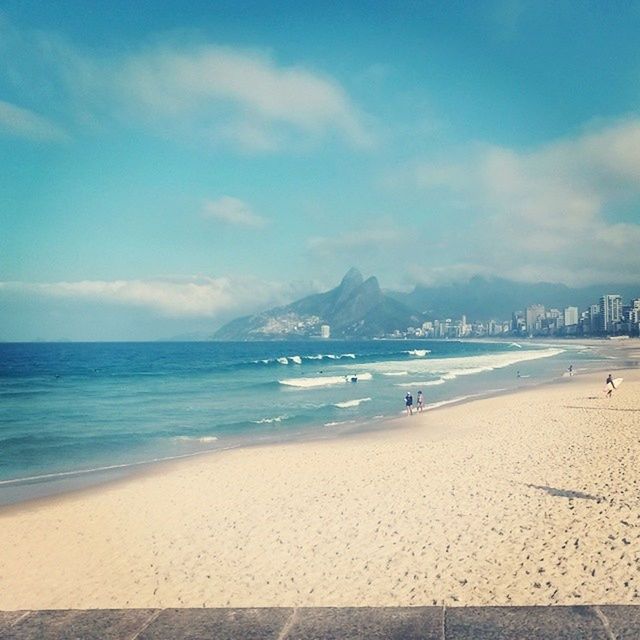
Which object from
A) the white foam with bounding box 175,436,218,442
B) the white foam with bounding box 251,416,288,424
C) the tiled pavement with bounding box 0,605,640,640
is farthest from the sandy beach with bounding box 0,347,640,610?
the white foam with bounding box 251,416,288,424

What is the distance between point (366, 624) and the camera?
2.80m

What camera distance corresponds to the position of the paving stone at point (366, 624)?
267 cm

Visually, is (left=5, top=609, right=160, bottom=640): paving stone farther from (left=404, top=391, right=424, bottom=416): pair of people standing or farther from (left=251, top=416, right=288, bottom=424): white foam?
(left=404, top=391, right=424, bottom=416): pair of people standing

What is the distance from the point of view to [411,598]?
21.6 feet

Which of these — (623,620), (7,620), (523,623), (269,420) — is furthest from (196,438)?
(623,620)

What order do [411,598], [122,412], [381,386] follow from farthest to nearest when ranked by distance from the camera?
[381,386], [122,412], [411,598]

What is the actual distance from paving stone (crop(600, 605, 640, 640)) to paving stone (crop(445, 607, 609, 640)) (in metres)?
0.06

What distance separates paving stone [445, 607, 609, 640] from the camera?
8.52 feet

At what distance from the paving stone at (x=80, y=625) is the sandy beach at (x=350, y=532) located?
414cm

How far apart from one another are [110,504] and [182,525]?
2985 millimetres

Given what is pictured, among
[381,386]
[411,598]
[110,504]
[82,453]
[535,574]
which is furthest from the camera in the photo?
[381,386]

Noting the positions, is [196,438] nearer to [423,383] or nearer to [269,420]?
[269,420]

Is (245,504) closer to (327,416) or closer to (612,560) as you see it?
(612,560)

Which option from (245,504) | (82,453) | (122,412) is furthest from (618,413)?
(122,412)
